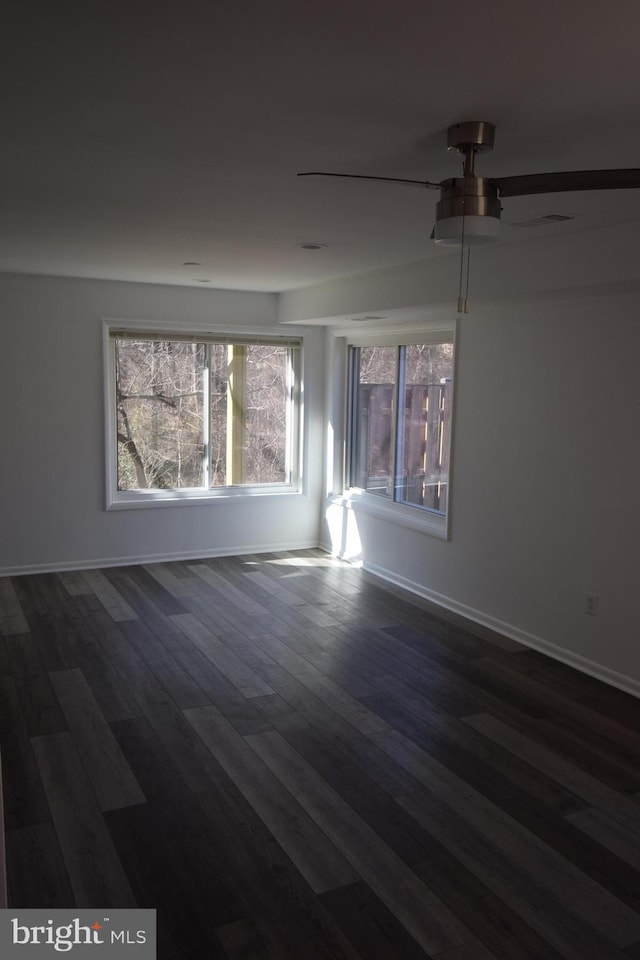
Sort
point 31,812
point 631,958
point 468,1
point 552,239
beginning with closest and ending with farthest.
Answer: point 468,1, point 631,958, point 31,812, point 552,239

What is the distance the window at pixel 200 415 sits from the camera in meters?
6.34

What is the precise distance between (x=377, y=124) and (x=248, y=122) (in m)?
0.36

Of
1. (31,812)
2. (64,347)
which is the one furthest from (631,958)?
(64,347)

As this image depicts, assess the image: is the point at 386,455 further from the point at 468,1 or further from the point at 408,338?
the point at 468,1

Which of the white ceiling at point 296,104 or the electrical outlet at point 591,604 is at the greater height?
the white ceiling at point 296,104

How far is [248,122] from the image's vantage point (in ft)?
7.23

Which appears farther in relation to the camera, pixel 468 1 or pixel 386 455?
pixel 386 455

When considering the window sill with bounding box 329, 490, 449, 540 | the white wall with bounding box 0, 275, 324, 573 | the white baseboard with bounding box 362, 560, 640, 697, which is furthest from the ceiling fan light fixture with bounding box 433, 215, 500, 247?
the white wall with bounding box 0, 275, 324, 573

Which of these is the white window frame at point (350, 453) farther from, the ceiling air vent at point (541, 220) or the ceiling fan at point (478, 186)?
the ceiling fan at point (478, 186)

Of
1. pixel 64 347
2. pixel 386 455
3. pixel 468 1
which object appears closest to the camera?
→ pixel 468 1

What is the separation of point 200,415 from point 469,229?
4.80 meters

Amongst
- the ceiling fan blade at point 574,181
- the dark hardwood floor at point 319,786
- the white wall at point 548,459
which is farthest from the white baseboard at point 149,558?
the ceiling fan blade at point 574,181

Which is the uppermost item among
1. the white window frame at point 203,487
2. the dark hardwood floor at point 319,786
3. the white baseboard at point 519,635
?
the white window frame at point 203,487

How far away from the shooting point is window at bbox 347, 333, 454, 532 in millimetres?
5660
